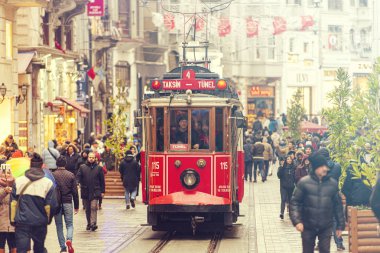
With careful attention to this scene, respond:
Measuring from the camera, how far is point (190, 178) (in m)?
22.9

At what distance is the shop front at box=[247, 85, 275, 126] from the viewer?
7775 cm

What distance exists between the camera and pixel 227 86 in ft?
77.5

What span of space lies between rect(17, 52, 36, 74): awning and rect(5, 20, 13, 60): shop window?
8.99 feet

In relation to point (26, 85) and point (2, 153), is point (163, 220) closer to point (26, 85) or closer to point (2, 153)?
point (2, 153)

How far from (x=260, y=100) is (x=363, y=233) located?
6139cm

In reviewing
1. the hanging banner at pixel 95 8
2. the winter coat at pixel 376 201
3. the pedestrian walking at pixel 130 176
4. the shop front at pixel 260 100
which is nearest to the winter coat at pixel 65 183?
the winter coat at pixel 376 201

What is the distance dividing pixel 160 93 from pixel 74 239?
11.4ft

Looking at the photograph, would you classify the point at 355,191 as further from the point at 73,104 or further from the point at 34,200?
the point at 73,104

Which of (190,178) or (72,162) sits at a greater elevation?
(190,178)

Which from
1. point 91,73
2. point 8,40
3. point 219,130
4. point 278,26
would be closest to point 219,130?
point 219,130

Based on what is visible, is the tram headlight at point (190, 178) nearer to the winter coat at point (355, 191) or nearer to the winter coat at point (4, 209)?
the winter coat at point (355, 191)

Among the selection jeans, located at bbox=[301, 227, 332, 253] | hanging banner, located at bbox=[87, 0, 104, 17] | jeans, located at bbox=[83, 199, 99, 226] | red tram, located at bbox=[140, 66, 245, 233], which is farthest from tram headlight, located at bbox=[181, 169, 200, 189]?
hanging banner, located at bbox=[87, 0, 104, 17]

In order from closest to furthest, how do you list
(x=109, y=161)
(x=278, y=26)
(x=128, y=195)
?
1. (x=128, y=195)
2. (x=109, y=161)
3. (x=278, y=26)

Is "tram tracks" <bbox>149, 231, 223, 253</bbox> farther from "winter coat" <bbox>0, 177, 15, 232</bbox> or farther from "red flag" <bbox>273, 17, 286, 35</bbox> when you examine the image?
"red flag" <bbox>273, 17, 286, 35</bbox>
